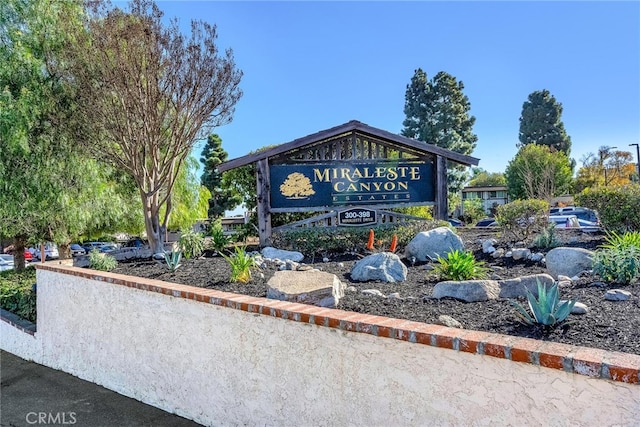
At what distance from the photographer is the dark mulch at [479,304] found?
307 cm

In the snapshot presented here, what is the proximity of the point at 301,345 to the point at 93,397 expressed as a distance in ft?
11.0

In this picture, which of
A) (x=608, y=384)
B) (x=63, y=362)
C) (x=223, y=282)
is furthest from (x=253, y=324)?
(x=63, y=362)

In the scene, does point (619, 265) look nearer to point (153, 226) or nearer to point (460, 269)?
point (460, 269)

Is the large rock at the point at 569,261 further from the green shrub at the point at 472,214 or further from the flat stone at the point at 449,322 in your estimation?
the green shrub at the point at 472,214

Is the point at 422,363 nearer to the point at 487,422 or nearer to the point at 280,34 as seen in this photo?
the point at 487,422

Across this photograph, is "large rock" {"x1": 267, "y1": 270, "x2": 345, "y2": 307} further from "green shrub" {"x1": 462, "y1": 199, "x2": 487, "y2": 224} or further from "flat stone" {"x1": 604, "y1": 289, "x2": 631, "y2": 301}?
"green shrub" {"x1": 462, "y1": 199, "x2": 487, "y2": 224}

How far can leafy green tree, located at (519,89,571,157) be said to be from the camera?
42.0m

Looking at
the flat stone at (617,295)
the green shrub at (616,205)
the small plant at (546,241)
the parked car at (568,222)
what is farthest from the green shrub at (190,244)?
the parked car at (568,222)

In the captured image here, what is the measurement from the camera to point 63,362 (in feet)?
21.3

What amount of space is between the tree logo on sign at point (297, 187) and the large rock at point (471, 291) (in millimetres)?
5863

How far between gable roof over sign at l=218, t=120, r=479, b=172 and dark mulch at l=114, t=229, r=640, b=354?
9.90ft

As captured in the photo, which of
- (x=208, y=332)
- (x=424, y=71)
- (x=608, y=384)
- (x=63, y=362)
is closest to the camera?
(x=608, y=384)

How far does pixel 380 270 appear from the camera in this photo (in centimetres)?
588

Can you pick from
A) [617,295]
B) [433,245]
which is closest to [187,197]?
[433,245]
